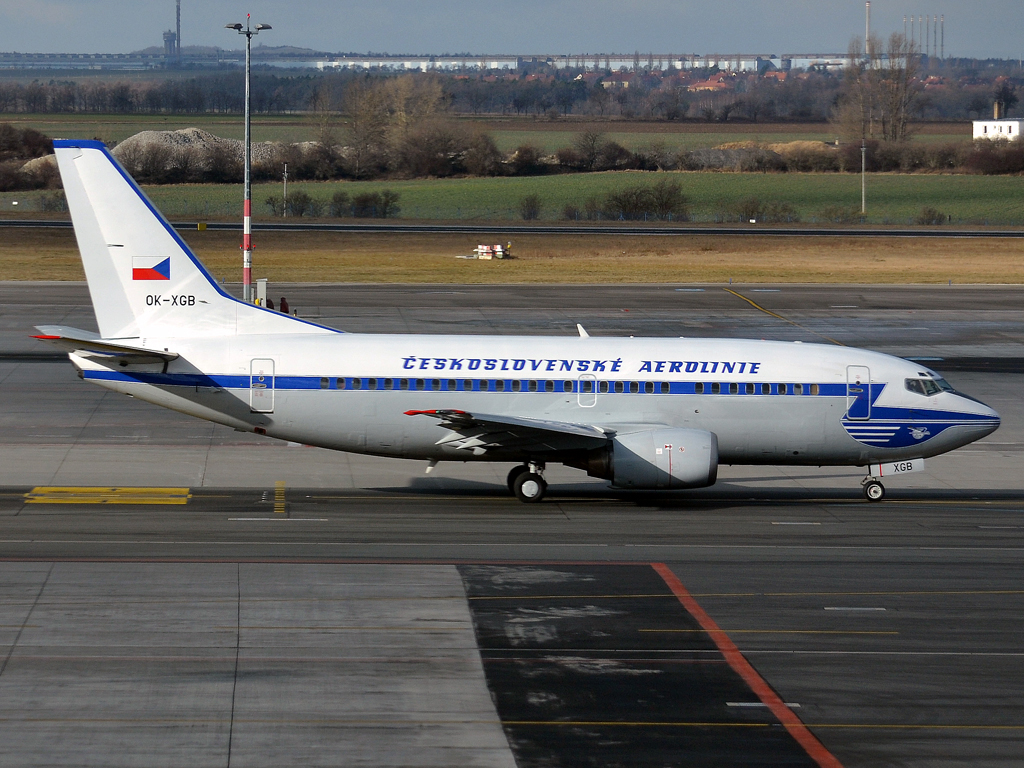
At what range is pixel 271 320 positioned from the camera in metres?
30.7

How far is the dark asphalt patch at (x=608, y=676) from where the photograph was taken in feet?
53.2

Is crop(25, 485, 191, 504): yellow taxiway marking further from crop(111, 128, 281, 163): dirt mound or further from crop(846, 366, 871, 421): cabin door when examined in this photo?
crop(111, 128, 281, 163): dirt mound

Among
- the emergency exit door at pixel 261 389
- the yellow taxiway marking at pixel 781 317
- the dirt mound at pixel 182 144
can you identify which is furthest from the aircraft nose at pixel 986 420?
the dirt mound at pixel 182 144

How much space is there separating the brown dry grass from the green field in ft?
70.1

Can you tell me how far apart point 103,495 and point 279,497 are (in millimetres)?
4258

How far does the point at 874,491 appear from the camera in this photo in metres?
31.3

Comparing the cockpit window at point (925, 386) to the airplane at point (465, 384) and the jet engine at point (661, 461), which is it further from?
the jet engine at point (661, 461)

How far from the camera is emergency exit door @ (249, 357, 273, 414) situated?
29.6 metres

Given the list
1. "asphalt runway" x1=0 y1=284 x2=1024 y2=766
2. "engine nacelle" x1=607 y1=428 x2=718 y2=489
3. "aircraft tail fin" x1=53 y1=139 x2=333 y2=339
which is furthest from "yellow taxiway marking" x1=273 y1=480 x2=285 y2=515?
"engine nacelle" x1=607 y1=428 x2=718 y2=489

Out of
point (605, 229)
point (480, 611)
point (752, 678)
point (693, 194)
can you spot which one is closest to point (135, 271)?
point (480, 611)

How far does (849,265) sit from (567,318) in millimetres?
36748

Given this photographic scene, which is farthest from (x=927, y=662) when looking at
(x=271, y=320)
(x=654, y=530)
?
(x=271, y=320)

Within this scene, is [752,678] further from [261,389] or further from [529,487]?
[261,389]

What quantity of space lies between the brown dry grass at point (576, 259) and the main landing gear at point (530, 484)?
157 ft
